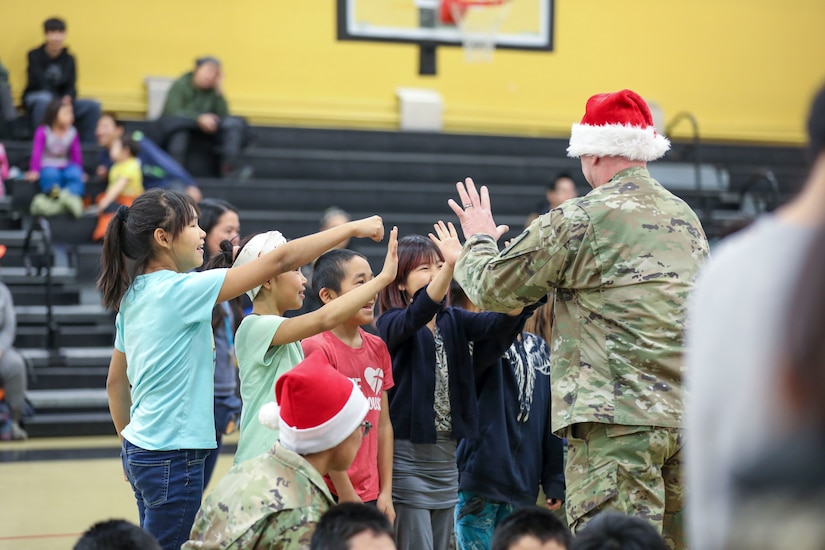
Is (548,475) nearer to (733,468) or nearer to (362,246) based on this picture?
(733,468)

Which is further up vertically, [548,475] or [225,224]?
[225,224]

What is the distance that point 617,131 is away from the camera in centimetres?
314

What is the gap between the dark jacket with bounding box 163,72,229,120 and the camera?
11.1 metres

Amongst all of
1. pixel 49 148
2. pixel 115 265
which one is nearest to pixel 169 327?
pixel 115 265

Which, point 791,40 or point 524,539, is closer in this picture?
point 524,539

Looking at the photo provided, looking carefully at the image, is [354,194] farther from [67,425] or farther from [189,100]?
[67,425]

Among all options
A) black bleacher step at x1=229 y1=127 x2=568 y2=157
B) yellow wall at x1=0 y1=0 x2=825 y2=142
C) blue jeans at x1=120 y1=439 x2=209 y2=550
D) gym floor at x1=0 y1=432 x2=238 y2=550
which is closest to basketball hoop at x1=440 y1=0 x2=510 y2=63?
black bleacher step at x1=229 y1=127 x2=568 y2=157

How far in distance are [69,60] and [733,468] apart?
10.7 m

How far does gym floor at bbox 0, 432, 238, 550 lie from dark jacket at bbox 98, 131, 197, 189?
9.03ft

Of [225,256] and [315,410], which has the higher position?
[225,256]

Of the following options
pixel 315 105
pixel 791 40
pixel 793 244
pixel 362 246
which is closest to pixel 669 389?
pixel 793 244

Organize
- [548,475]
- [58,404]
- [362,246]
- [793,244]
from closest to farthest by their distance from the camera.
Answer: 1. [793,244]
2. [548,475]
3. [58,404]
4. [362,246]

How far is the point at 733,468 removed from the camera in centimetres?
129

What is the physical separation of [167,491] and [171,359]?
0.39 metres
